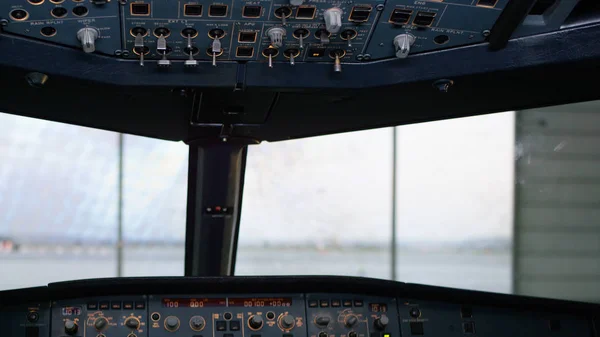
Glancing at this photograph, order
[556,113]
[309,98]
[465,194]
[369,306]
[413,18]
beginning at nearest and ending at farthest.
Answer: [413,18]
[309,98]
[369,306]
[556,113]
[465,194]

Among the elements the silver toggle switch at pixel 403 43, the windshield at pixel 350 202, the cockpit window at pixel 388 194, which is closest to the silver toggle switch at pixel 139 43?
the silver toggle switch at pixel 403 43

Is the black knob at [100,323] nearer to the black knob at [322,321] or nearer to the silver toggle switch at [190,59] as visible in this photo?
the black knob at [322,321]

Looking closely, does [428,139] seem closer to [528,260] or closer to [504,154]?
[504,154]

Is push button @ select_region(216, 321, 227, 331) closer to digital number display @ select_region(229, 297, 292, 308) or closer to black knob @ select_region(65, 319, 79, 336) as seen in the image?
digital number display @ select_region(229, 297, 292, 308)

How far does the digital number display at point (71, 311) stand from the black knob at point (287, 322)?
0.79 metres

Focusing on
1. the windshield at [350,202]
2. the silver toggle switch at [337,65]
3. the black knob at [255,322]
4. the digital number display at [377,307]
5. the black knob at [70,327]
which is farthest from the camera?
the windshield at [350,202]

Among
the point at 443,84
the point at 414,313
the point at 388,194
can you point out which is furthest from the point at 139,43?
the point at 388,194

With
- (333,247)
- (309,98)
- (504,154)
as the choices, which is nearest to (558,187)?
(504,154)

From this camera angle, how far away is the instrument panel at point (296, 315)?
2.76 meters

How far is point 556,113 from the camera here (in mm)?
7551

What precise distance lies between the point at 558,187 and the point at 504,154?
66cm

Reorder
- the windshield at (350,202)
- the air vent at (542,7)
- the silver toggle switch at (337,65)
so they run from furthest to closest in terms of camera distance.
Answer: the windshield at (350,202)
the silver toggle switch at (337,65)
the air vent at (542,7)

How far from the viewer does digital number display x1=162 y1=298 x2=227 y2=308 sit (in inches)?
113

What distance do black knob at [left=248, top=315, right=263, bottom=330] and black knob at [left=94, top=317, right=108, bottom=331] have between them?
0.56 metres
